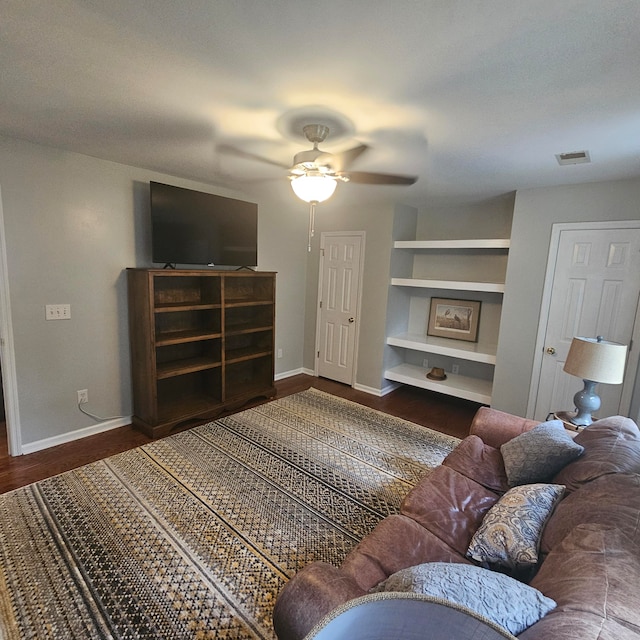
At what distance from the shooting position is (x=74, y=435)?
3090mm

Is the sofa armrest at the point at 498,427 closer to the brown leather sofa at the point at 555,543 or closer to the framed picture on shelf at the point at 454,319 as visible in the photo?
the brown leather sofa at the point at 555,543

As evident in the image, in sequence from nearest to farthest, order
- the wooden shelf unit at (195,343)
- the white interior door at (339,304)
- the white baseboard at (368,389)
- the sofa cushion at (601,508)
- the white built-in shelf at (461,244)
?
the sofa cushion at (601,508), the wooden shelf unit at (195,343), the white built-in shelf at (461,244), the white baseboard at (368,389), the white interior door at (339,304)

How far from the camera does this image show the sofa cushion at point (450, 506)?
1578 mm

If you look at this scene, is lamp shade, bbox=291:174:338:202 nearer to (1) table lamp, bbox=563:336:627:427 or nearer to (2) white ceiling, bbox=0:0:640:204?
(2) white ceiling, bbox=0:0:640:204

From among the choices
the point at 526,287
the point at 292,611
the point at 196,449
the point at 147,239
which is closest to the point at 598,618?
the point at 292,611

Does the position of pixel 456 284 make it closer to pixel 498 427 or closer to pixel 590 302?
pixel 590 302

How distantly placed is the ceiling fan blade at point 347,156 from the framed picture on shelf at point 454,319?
7.86 ft

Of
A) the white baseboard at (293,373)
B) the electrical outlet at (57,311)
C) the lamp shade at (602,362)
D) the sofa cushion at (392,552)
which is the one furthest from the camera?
the white baseboard at (293,373)

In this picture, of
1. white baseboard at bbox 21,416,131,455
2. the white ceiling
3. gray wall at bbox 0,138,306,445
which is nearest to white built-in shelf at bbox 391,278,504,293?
the white ceiling

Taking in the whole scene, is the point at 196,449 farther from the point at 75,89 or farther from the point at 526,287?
the point at 526,287

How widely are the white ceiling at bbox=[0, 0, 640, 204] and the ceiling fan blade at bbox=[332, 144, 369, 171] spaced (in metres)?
0.08

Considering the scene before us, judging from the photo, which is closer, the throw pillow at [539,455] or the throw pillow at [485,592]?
the throw pillow at [485,592]

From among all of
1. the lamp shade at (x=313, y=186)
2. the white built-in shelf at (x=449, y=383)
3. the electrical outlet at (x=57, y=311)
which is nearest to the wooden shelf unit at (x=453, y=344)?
the white built-in shelf at (x=449, y=383)

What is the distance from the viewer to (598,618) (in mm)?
792
